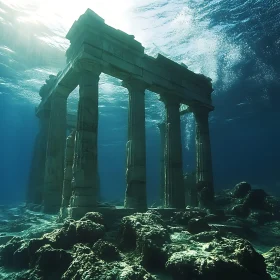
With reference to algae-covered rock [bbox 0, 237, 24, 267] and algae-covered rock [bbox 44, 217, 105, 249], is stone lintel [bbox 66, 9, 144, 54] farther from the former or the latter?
algae-covered rock [bbox 0, 237, 24, 267]

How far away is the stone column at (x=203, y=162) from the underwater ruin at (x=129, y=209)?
6cm

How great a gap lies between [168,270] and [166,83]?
417 inches

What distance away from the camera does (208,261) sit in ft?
13.7

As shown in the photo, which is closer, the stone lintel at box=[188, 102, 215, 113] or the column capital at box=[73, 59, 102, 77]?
the column capital at box=[73, 59, 102, 77]

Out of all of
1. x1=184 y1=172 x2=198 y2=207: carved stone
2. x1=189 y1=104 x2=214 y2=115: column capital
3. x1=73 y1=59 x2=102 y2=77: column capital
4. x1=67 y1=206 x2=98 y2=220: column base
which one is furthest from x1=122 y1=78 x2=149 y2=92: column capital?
x1=184 y1=172 x2=198 y2=207: carved stone

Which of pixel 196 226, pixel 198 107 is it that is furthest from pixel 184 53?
pixel 196 226

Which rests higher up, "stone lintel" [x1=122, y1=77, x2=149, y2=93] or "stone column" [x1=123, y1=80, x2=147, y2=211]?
"stone lintel" [x1=122, y1=77, x2=149, y2=93]

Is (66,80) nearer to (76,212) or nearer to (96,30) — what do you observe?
(96,30)

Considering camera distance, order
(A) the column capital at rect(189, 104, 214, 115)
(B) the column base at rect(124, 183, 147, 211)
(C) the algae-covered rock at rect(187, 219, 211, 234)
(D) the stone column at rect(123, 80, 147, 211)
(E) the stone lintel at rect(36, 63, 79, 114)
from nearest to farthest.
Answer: (C) the algae-covered rock at rect(187, 219, 211, 234) → (B) the column base at rect(124, 183, 147, 211) → (D) the stone column at rect(123, 80, 147, 211) → (E) the stone lintel at rect(36, 63, 79, 114) → (A) the column capital at rect(189, 104, 214, 115)

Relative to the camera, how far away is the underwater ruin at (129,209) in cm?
456

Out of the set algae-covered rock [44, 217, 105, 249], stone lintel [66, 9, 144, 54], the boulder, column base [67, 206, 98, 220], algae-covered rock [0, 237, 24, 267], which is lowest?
algae-covered rock [0, 237, 24, 267]

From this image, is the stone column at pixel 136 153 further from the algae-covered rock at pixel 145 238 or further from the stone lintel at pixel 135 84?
the algae-covered rock at pixel 145 238

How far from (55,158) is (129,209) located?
232 inches

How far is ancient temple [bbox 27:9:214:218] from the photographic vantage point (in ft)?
31.8
